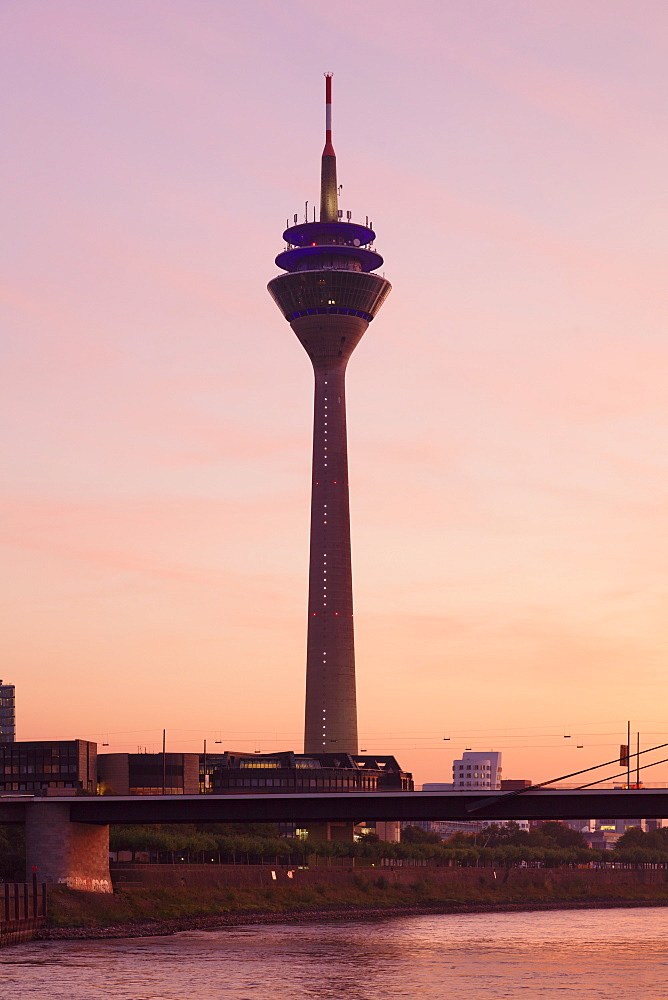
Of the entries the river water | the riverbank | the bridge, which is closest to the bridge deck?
the bridge

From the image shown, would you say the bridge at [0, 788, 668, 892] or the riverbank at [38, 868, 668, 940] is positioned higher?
the bridge at [0, 788, 668, 892]

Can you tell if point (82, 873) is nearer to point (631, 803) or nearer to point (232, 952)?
point (232, 952)

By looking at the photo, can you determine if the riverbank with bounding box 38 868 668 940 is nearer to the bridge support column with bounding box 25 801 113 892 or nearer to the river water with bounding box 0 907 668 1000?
the bridge support column with bounding box 25 801 113 892

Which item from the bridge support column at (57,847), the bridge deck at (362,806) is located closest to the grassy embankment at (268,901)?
the bridge support column at (57,847)

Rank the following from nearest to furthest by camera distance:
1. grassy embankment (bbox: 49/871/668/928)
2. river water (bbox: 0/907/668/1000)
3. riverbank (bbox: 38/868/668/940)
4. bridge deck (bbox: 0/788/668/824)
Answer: river water (bbox: 0/907/668/1000), bridge deck (bbox: 0/788/668/824), riverbank (bbox: 38/868/668/940), grassy embankment (bbox: 49/871/668/928)

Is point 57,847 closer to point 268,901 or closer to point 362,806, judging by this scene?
point 362,806

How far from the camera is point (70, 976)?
282 feet

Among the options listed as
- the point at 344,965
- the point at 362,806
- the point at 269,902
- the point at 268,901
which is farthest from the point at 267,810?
the point at 268,901

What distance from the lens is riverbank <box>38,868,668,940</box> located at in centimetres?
11938

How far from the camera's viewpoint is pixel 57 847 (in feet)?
408

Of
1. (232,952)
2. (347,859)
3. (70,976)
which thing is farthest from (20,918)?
(347,859)

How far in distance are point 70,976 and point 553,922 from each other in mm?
79957

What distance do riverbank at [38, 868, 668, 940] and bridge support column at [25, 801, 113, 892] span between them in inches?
63.3

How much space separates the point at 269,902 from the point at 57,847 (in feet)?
120
